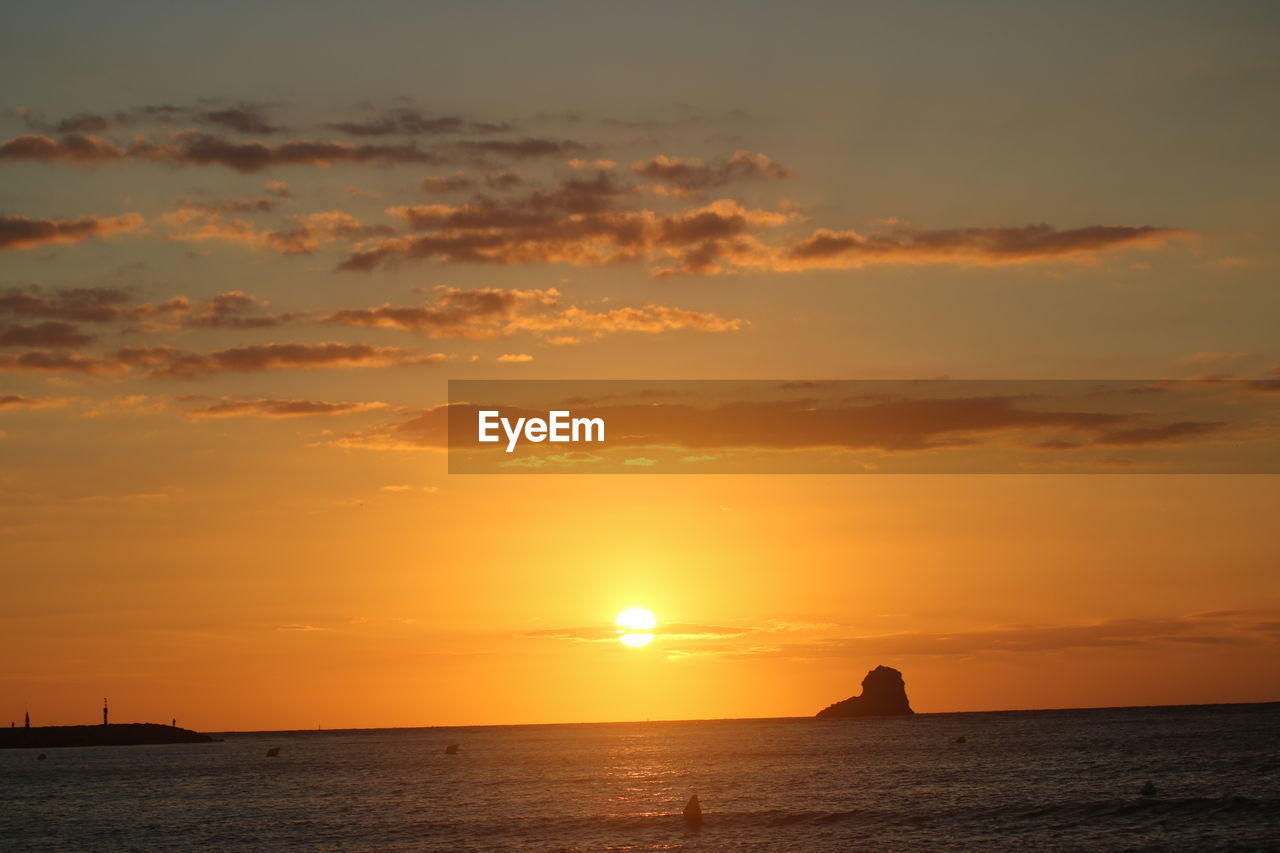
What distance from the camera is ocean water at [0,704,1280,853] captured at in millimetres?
73062

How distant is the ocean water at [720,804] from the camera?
73062 mm

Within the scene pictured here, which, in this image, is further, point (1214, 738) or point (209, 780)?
point (1214, 738)

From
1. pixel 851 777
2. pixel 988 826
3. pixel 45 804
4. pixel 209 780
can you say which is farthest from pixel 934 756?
pixel 45 804

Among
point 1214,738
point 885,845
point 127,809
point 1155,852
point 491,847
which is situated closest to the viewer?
point 1155,852

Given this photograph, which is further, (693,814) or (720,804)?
(720,804)

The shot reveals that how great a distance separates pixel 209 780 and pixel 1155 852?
4844 inches

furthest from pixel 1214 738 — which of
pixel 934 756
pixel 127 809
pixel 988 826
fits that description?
pixel 127 809

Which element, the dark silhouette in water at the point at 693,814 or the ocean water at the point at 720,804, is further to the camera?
the dark silhouette in water at the point at 693,814

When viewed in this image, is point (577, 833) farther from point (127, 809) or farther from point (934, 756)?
point (934, 756)

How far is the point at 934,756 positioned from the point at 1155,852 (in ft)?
305

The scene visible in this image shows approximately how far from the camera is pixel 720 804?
313ft

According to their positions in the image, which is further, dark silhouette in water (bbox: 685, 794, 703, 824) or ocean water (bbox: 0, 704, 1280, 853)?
dark silhouette in water (bbox: 685, 794, 703, 824)

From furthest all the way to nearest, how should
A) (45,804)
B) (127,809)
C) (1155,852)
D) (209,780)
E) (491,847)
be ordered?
(209,780) < (45,804) < (127,809) < (491,847) < (1155,852)

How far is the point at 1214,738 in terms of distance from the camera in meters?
172
